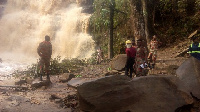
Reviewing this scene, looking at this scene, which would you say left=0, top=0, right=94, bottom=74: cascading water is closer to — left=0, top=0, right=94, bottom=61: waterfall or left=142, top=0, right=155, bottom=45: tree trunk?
left=0, top=0, right=94, bottom=61: waterfall

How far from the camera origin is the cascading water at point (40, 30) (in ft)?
64.5

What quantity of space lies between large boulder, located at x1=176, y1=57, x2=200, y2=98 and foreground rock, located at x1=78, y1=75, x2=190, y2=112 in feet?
0.80

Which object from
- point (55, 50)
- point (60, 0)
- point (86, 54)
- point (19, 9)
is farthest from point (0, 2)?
point (86, 54)

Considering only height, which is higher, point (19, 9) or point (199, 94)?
point (19, 9)

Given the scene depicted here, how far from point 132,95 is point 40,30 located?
68.5ft

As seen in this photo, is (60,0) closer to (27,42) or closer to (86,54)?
(27,42)

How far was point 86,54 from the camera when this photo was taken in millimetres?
18234

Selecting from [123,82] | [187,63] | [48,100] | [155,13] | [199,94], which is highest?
[155,13]

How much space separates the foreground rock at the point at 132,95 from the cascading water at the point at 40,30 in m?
13.5

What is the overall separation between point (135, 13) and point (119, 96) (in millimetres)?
6501

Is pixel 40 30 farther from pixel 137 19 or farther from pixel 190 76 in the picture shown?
pixel 190 76

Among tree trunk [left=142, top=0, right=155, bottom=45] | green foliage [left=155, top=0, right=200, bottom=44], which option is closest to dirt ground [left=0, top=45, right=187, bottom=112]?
tree trunk [left=142, top=0, right=155, bottom=45]

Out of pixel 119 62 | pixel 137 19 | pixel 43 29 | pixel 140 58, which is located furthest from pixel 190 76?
pixel 43 29

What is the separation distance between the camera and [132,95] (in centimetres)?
425
